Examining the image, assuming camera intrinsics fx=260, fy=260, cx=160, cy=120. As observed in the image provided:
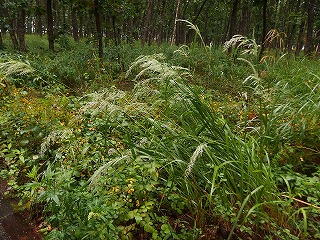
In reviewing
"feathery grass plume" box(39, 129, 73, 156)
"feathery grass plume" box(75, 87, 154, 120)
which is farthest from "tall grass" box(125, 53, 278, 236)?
"feathery grass plume" box(39, 129, 73, 156)

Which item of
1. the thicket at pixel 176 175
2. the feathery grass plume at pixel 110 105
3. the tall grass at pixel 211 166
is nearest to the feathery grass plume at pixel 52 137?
the thicket at pixel 176 175

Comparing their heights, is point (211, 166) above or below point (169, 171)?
above

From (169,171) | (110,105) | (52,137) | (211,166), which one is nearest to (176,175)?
(169,171)

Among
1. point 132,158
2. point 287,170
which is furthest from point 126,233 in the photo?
point 287,170

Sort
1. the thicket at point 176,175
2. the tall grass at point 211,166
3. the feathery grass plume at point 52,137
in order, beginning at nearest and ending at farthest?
the thicket at point 176,175, the tall grass at point 211,166, the feathery grass plume at point 52,137

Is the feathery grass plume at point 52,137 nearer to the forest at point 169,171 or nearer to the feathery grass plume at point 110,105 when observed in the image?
the forest at point 169,171

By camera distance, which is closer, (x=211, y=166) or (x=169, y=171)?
(x=211, y=166)

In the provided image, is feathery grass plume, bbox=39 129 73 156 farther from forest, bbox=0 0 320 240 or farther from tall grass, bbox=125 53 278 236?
tall grass, bbox=125 53 278 236

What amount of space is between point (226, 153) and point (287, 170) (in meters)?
0.92

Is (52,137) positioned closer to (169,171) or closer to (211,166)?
(169,171)

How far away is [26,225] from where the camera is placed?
7.85 feet

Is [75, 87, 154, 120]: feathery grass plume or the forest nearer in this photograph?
the forest

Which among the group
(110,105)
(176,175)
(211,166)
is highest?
(110,105)

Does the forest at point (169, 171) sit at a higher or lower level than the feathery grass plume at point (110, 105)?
lower
